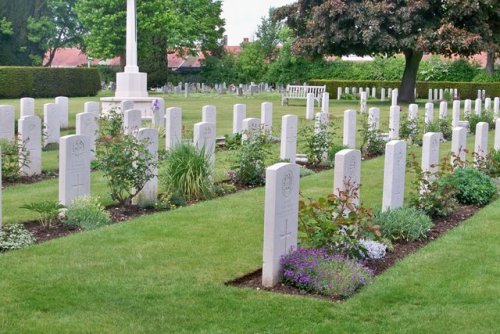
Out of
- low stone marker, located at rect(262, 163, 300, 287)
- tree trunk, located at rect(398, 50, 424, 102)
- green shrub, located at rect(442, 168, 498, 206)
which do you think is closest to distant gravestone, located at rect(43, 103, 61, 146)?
green shrub, located at rect(442, 168, 498, 206)

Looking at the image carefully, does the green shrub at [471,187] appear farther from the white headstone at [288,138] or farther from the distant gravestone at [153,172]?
the distant gravestone at [153,172]

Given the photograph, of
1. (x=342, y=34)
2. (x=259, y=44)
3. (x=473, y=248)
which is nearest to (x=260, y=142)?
(x=473, y=248)

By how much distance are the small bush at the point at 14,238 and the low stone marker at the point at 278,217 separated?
2632 mm

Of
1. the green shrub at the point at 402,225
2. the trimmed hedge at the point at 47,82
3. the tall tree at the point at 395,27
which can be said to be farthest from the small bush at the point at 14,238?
the trimmed hedge at the point at 47,82

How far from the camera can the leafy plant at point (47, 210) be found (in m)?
8.30

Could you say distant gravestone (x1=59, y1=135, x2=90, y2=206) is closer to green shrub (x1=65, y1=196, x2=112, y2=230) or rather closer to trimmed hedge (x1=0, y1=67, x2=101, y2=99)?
green shrub (x1=65, y1=196, x2=112, y2=230)

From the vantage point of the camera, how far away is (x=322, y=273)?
21.1 ft

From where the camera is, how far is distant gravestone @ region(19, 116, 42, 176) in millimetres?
12344

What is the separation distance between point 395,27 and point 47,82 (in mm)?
16428

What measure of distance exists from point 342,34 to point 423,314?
24619 millimetres

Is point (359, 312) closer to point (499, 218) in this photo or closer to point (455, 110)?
point (499, 218)

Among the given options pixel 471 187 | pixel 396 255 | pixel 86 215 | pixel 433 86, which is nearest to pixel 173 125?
→ pixel 86 215

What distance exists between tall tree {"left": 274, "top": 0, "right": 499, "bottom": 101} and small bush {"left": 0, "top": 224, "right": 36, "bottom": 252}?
22.2 m

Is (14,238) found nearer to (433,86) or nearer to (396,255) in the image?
(396,255)
